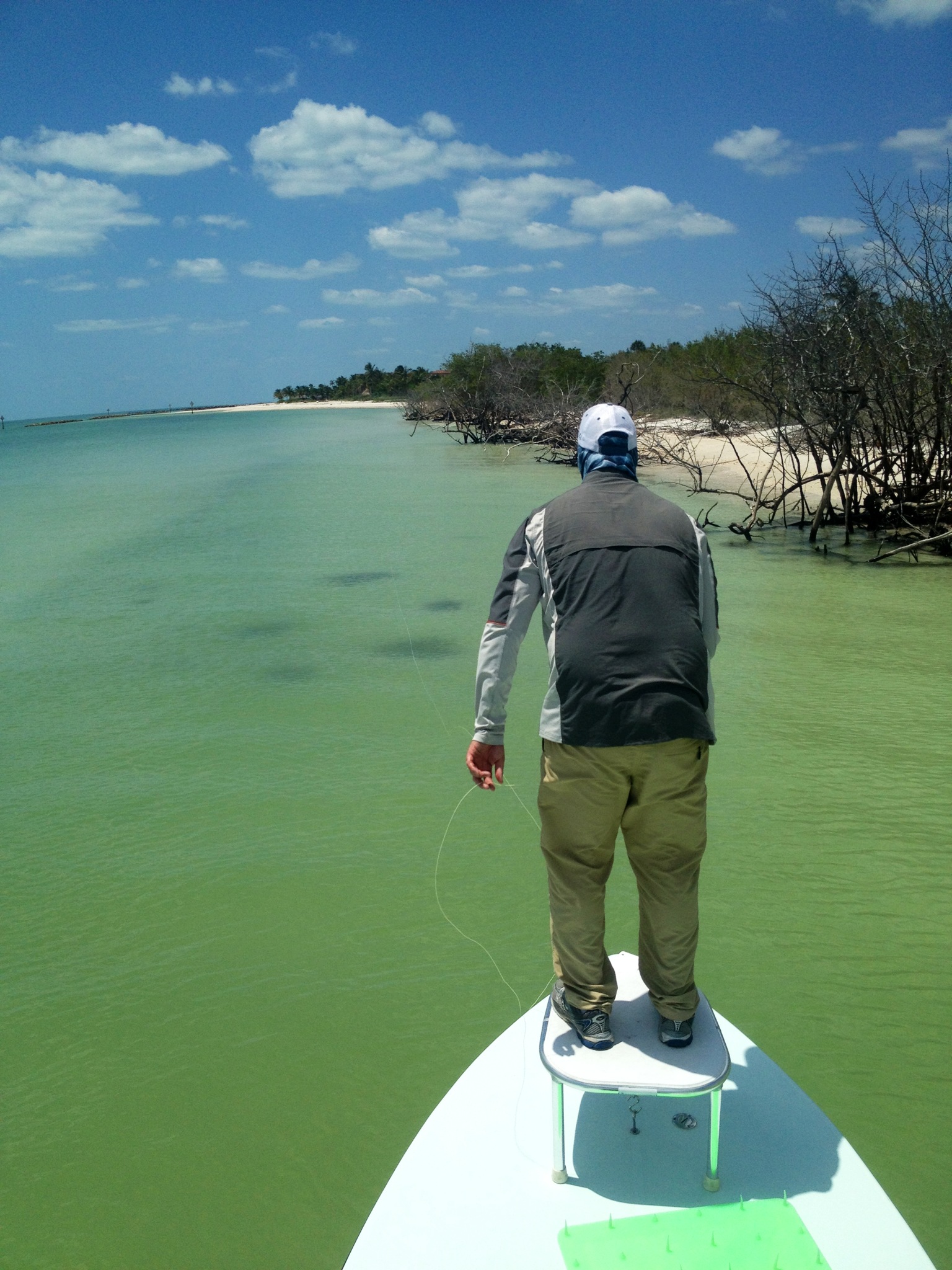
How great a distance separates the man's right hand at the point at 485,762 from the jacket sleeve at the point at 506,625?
0.30ft

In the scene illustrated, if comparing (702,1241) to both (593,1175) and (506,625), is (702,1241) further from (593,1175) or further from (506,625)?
(506,625)

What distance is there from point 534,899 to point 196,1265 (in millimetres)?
2096

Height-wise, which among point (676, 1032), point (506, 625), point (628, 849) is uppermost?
point (506, 625)

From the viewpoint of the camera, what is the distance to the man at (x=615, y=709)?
2.39 metres

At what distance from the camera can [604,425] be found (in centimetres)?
263

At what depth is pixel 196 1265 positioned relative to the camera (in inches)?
101

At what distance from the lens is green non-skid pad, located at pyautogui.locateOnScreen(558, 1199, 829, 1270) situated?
7.18ft

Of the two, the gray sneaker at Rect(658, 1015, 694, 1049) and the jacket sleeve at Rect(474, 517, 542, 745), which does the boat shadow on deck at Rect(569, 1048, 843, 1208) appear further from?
the jacket sleeve at Rect(474, 517, 542, 745)

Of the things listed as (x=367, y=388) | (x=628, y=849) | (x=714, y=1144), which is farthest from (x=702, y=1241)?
(x=367, y=388)

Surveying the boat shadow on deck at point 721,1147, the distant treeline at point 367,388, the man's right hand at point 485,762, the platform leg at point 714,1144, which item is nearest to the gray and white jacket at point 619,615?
the man's right hand at point 485,762

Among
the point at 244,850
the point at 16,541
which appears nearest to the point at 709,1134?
the point at 244,850

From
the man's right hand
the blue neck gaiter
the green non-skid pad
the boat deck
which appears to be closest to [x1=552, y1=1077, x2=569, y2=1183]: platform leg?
the boat deck

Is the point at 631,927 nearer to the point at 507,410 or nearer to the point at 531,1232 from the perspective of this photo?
the point at 531,1232

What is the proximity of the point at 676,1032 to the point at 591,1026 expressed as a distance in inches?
8.4
